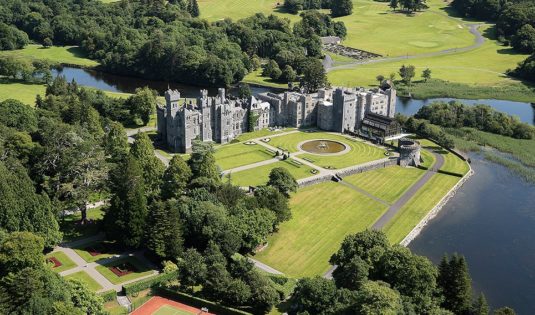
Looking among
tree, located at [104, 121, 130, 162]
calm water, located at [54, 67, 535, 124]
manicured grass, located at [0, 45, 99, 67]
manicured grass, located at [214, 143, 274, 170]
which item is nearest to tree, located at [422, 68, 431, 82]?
calm water, located at [54, 67, 535, 124]

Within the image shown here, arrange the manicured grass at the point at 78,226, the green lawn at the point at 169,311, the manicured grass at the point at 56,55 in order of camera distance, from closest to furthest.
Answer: the green lawn at the point at 169,311 < the manicured grass at the point at 78,226 < the manicured grass at the point at 56,55

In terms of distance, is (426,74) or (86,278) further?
(426,74)

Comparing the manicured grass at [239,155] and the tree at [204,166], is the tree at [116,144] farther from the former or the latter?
the manicured grass at [239,155]

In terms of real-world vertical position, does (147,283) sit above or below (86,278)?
above

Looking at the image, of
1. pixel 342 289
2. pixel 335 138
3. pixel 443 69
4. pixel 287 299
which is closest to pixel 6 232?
pixel 287 299

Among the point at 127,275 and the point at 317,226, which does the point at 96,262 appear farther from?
the point at 317,226

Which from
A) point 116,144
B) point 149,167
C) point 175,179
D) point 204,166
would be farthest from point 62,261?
point 116,144

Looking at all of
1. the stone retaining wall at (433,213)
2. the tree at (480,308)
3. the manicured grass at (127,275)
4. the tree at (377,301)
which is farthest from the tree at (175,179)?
the tree at (480,308)
